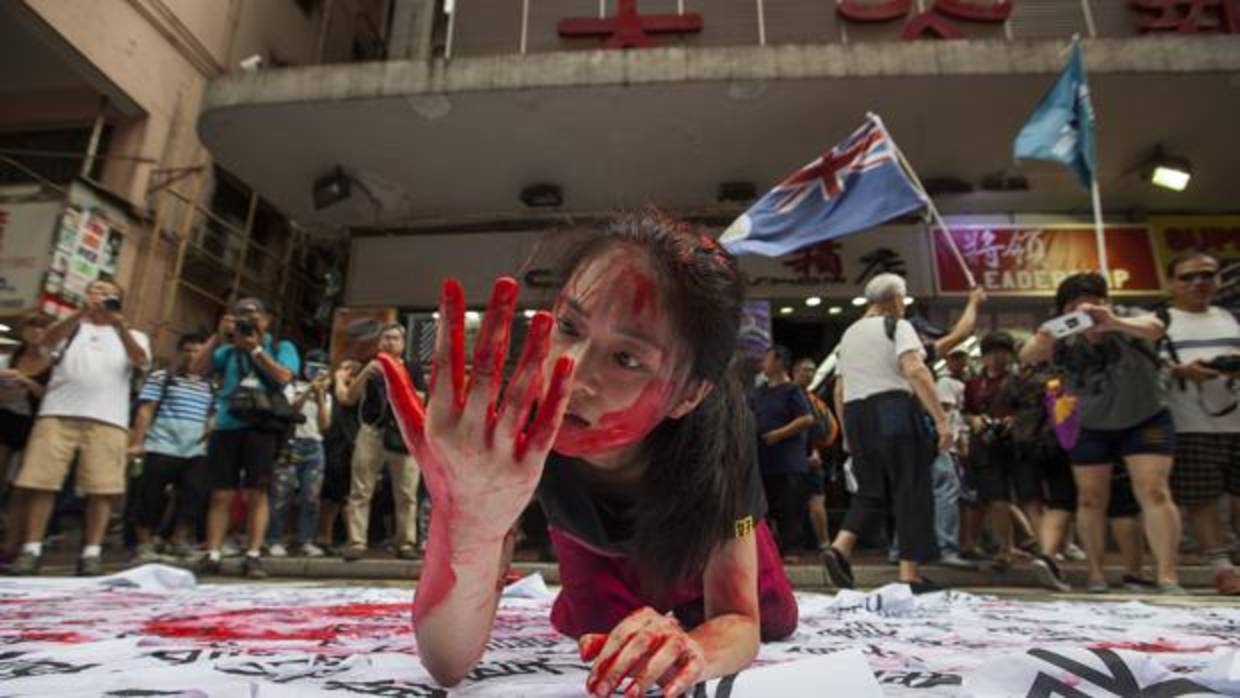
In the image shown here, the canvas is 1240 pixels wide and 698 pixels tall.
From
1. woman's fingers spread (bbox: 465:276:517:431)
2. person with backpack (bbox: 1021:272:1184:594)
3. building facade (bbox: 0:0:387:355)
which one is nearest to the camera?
woman's fingers spread (bbox: 465:276:517:431)

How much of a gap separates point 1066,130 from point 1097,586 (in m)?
Result: 3.67

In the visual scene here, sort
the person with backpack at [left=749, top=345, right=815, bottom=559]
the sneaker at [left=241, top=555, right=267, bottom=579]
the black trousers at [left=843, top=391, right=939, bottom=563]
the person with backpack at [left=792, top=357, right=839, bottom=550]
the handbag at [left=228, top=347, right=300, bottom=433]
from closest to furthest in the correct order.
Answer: the black trousers at [left=843, top=391, right=939, bottom=563]
the sneaker at [left=241, top=555, right=267, bottom=579]
the handbag at [left=228, top=347, right=300, bottom=433]
the person with backpack at [left=749, top=345, right=815, bottom=559]
the person with backpack at [left=792, top=357, right=839, bottom=550]

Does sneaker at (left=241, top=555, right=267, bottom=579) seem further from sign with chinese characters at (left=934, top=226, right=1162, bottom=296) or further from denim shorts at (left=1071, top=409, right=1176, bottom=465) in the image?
sign with chinese characters at (left=934, top=226, right=1162, bottom=296)

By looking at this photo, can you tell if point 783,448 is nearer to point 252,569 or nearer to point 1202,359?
point 1202,359

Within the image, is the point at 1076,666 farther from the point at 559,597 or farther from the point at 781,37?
the point at 781,37

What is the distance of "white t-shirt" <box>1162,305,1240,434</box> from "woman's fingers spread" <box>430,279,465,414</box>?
4369 millimetres

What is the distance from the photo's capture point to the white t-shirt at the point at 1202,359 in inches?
153

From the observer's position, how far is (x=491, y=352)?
3.13ft

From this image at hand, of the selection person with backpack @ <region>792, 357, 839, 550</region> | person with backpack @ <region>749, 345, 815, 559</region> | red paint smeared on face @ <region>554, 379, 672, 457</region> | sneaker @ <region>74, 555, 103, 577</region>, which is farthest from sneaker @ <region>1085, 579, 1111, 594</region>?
sneaker @ <region>74, 555, 103, 577</region>

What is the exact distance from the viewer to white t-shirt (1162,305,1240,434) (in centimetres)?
390

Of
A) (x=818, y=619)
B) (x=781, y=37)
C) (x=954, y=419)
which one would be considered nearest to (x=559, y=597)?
(x=818, y=619)

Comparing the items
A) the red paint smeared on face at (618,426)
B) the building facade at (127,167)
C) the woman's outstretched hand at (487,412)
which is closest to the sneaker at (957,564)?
the red paint smeared on face at (618,426)

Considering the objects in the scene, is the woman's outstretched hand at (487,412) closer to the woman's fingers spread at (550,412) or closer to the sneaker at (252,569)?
the woman's fingers spread at (550,412)

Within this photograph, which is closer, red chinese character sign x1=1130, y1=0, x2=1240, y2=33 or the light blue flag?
the light blue flag
